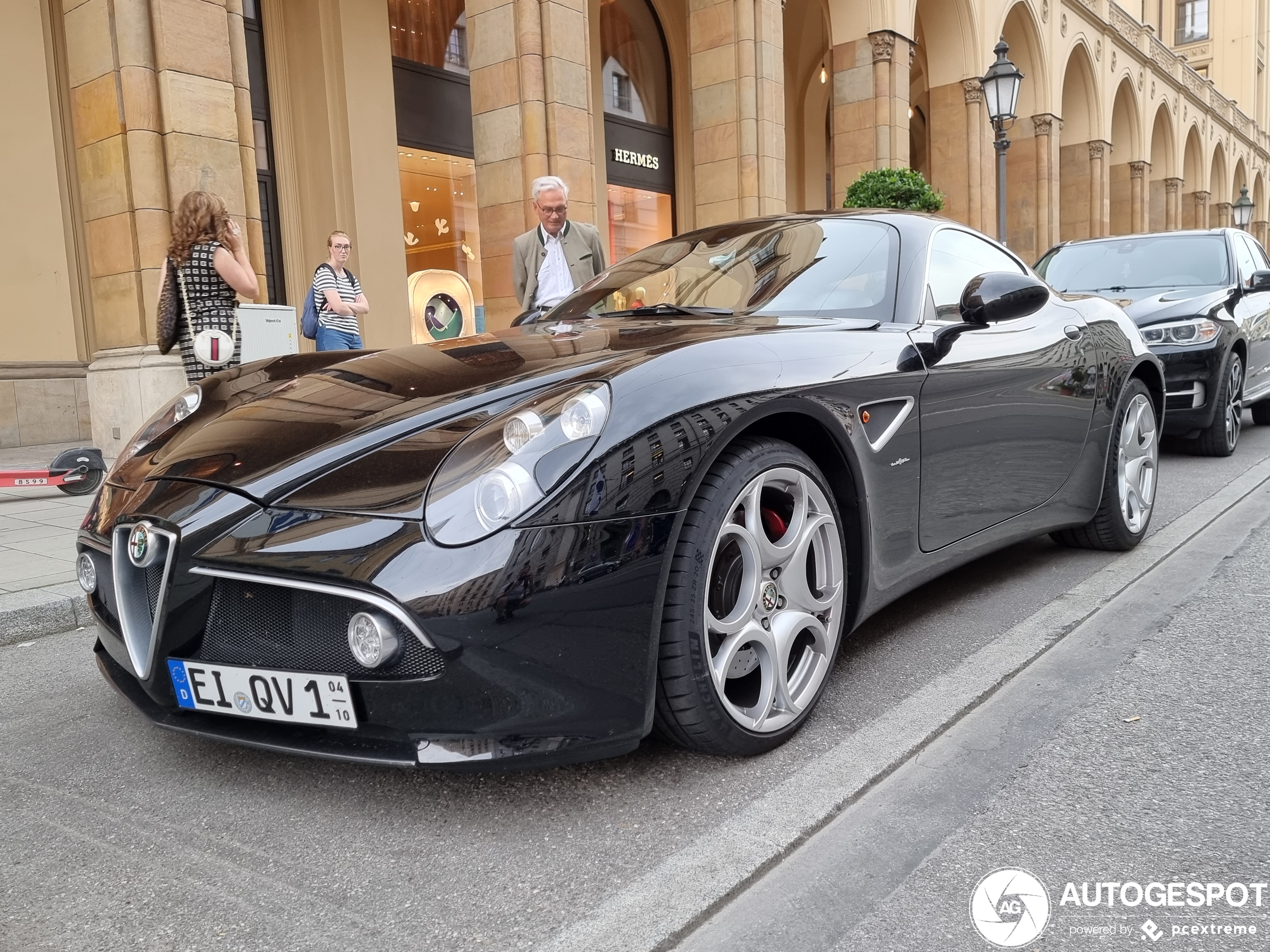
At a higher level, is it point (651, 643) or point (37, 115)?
point (37, 115)

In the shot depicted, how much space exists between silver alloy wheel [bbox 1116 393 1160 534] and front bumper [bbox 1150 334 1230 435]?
283 centimetres

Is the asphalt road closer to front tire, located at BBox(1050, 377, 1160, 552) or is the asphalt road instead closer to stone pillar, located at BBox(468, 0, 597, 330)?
front tire, located at BBox(1050, 377, 1160, 552)

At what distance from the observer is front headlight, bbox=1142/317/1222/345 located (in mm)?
7133

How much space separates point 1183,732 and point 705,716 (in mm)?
1217

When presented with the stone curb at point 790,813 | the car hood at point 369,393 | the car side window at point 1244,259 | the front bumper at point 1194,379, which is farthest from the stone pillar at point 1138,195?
the car hood at point 369,393

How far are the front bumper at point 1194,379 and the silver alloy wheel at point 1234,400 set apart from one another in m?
0.19

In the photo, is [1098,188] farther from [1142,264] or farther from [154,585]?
[154,585]

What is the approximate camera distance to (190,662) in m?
2.05

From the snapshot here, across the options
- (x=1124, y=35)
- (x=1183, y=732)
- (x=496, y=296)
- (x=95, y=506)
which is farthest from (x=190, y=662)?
(x=1124, y=35)

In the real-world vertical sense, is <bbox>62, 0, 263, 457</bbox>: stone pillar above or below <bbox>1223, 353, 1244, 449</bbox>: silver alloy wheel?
above

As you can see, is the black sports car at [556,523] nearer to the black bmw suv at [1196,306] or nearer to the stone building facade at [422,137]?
the black bmw suv at [1196,306]

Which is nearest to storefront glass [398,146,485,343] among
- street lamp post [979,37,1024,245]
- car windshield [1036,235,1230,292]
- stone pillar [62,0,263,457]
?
stone pillar [62,0,263,457]

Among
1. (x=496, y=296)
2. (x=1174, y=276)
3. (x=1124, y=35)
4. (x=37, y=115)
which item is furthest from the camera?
(x=1124, y=35)

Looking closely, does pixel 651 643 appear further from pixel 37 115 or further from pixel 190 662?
pixel 37 115
